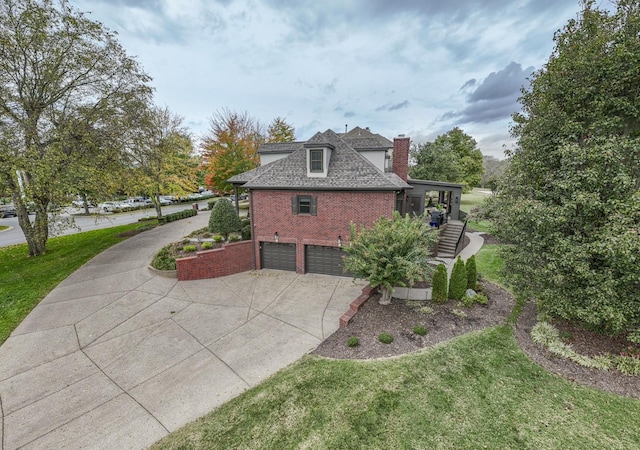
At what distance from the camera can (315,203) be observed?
1286cm

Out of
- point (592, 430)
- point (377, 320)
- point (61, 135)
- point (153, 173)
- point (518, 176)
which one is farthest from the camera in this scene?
point (153, 173)

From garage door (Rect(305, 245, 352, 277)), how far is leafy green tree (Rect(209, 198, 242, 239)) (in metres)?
4.97

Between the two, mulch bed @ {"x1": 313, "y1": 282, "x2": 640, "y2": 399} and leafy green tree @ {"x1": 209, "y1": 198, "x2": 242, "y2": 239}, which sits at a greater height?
leafy green tree @ {"x1": 209, "y1": 198, "x2": 242, "y2": 239}

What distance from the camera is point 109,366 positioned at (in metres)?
7.27

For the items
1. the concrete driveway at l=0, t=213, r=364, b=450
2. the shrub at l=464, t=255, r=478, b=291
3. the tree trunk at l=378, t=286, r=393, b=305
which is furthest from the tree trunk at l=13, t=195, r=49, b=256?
the shrub at l=464, t=255, r=478, b=291

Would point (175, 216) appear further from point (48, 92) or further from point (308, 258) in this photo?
point (308, 258)

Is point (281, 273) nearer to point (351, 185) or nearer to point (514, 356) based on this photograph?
point (351, 185)

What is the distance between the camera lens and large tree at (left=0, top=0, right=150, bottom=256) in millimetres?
11961

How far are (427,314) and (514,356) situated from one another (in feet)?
9.03

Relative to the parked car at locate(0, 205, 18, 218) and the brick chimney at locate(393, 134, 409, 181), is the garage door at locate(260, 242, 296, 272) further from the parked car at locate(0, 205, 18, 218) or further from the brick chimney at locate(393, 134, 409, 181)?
the parked car at locate(0, 205, 18, 218)

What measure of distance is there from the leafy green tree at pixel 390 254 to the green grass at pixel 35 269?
12.4 m

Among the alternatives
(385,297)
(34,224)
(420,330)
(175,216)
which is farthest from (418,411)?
(175,216)

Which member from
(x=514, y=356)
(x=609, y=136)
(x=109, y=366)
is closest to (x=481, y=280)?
(x=514, y=356)

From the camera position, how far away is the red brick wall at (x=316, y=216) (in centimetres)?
1218
